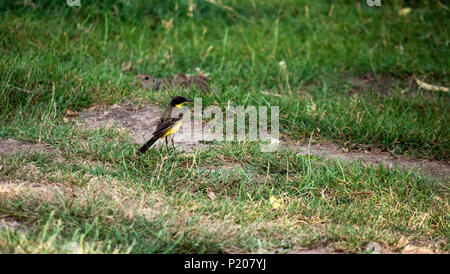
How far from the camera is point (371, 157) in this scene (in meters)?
5.12

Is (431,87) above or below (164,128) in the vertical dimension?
below

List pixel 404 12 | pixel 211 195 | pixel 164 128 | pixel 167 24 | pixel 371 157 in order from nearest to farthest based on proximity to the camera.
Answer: pixel 211 195
pixel 164 128
pixel 371 157
pixel 167 24
pixel 404 12

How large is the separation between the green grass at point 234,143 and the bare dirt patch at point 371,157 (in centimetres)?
12

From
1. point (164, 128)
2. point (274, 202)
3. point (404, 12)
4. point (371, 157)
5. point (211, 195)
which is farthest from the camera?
point (404, 12)

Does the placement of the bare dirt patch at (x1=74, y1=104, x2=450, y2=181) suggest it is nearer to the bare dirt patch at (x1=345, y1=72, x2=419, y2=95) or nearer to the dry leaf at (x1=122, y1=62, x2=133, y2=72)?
the dry leaf at (x1=122, y1=62, x2=133, y2=72)

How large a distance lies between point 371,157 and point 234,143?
51.3 inches

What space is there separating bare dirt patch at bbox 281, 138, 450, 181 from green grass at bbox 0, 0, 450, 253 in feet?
0.40

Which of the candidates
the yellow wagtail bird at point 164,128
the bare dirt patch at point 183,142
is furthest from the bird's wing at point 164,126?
the bare dirt patch at point 183,142

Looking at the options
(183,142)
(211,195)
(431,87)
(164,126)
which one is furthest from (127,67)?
(431,87)

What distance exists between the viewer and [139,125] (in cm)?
536

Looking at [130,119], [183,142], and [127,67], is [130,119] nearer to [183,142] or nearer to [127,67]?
[183,142]

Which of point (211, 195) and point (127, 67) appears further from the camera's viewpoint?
point (127, 67)

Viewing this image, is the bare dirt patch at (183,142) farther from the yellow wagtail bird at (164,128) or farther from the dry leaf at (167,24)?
the dry leaf at (167,24)
